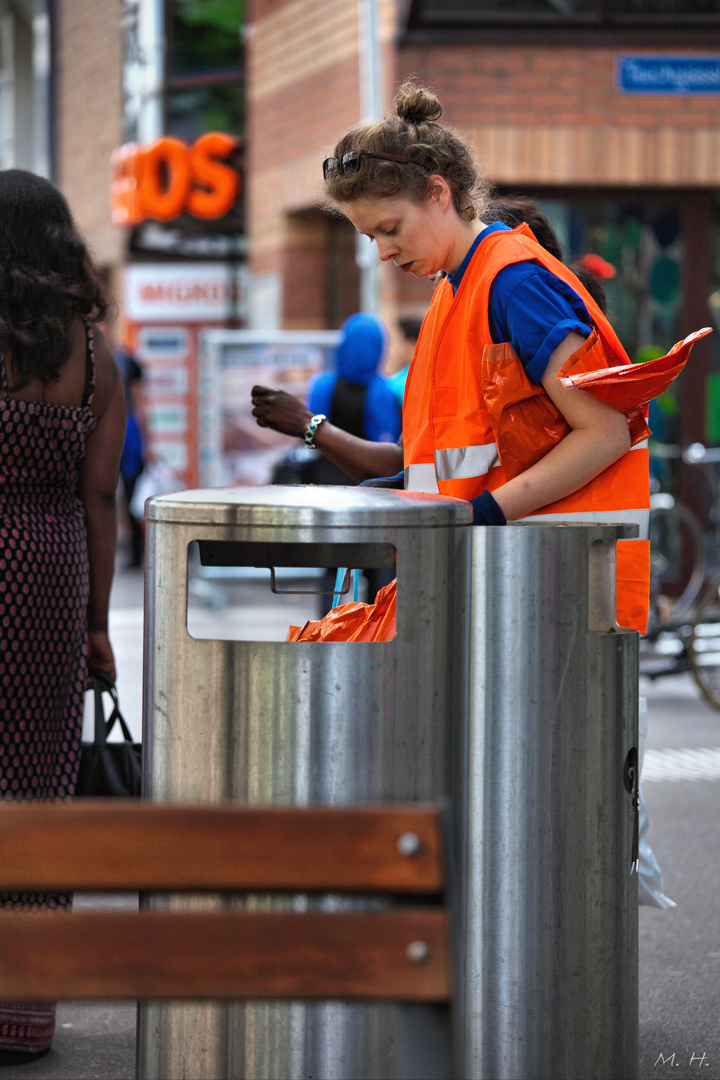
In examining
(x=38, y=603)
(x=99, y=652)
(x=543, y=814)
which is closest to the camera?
(x=543, y=814)

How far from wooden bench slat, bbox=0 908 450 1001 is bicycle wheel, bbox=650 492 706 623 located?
303 inches

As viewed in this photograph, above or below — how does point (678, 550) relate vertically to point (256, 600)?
above

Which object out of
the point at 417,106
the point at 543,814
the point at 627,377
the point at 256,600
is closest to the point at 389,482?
the point at 627,377

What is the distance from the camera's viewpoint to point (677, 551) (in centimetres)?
950

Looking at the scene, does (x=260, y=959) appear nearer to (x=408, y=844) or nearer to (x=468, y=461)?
(x=408, y=844)

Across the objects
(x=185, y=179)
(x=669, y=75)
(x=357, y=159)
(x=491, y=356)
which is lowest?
(x=491, y=356)

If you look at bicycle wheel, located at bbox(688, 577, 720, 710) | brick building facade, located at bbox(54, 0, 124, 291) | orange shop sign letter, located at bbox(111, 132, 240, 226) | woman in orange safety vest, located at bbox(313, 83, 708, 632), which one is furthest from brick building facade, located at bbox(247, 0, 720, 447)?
brick building facade, located at bbox(54, 0, 124, 291)

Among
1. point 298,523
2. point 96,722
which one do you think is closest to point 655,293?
point 96,722

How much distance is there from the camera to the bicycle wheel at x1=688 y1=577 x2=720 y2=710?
671cm

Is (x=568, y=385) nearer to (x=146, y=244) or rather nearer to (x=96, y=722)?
(x=96, y=722)

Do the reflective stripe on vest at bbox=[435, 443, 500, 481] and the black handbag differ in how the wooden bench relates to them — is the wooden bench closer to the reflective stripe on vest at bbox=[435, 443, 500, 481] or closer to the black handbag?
the reflective stripe on vest at bbox=[435, 443, 500, 481]

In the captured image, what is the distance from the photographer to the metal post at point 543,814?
2.31m

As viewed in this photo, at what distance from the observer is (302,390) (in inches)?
402

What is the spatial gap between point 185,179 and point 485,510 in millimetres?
12243
